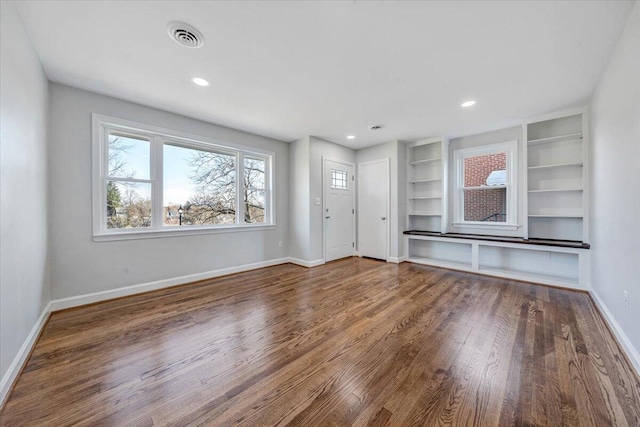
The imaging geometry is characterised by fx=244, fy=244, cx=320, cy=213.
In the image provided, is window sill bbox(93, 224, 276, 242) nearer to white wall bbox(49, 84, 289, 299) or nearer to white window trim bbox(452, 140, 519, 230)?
white wall bbox(49, 84, 289, 299)

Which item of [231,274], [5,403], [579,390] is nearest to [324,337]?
[579,390]

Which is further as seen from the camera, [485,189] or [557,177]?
[485,189]

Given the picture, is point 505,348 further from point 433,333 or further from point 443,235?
point 443,235

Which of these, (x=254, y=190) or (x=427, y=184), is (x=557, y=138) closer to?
(x=427, y=184)

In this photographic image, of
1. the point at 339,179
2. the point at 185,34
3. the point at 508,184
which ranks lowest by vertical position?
the point at 508,184

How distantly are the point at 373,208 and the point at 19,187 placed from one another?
190 inches

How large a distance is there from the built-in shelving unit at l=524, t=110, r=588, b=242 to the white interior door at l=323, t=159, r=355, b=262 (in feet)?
9.96

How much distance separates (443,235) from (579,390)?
3132 mm

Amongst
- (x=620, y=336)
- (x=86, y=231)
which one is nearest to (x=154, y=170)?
(x=86, y=231)

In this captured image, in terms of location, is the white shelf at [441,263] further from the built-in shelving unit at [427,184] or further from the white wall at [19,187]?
the white wall at [19,187]

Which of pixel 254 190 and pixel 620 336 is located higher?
pixel 254 190

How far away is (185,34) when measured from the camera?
1915 mm

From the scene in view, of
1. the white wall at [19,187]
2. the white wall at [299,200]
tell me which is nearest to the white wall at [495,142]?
the white wall at [299,200]

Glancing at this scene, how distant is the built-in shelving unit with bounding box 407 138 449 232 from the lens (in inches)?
182
